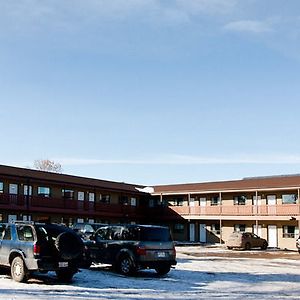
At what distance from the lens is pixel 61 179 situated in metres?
42.2

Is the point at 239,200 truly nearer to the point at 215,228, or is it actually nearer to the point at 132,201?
the point at 215,228

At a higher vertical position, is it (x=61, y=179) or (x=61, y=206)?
(x=61, y=179)

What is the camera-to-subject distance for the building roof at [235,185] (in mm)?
42906

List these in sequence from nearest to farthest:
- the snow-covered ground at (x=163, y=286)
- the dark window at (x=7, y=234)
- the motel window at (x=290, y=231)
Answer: the snow-covered ground at (x=163, y=286) → the dark window at (x=7, y=234) → the motel window at (x=290, y=231)

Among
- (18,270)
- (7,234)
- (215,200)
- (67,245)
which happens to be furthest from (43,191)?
(67,245)

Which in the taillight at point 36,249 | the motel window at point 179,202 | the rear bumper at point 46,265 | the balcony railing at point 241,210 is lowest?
the rear bumper at point 46,265

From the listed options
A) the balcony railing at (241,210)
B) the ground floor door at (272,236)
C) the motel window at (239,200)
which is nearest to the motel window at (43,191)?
the balcony railing at (241,210)

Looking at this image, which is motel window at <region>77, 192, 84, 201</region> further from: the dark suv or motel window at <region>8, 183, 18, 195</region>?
the dark suv

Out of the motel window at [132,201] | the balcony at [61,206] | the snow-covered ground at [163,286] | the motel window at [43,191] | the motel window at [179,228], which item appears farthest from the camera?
the motel window at [132,201]

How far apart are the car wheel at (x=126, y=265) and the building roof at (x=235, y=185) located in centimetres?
2570

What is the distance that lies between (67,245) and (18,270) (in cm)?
149

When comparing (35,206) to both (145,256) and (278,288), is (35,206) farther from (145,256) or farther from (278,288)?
(278,288)

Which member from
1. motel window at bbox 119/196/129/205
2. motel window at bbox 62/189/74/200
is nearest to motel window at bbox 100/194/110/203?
motel window at bbox 119/196/129/205

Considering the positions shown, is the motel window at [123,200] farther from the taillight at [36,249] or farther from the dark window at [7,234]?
the taillight at [36,249]
